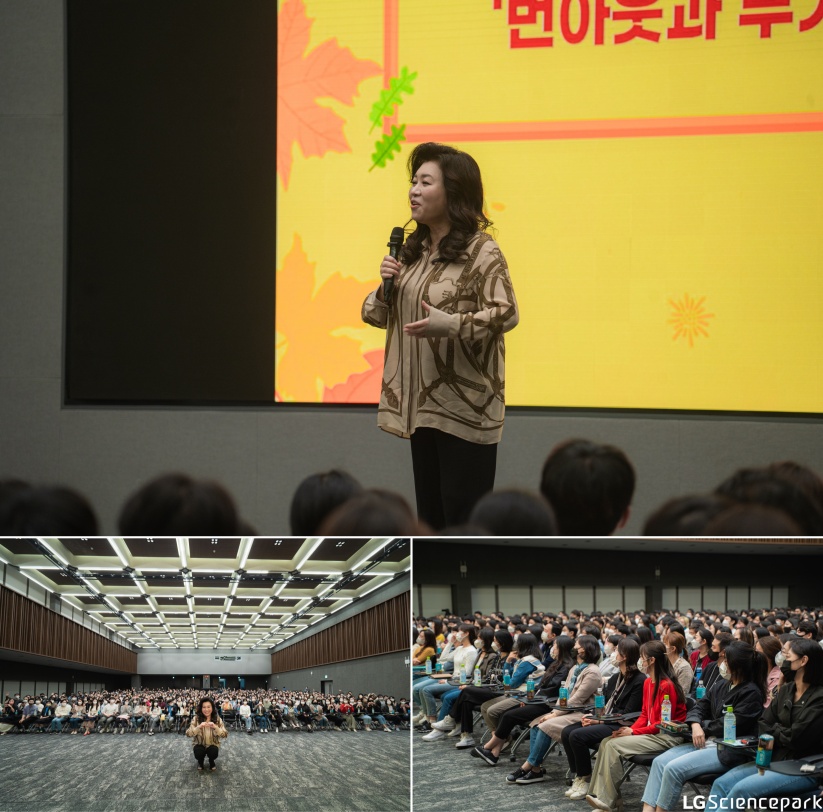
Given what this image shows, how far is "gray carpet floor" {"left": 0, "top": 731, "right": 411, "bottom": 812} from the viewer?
268 centimetres

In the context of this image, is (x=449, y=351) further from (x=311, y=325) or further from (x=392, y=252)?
(x=311, y=325)

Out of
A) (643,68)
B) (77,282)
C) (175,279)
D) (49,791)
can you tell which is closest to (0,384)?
(77,282)

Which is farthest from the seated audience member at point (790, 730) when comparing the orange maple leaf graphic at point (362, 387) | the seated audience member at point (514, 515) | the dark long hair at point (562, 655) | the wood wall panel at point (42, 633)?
the orange maple leaf graphic at point (362, 387)

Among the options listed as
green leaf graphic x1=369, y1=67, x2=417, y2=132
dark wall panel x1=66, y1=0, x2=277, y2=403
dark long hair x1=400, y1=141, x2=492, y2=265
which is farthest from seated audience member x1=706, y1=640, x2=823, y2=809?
green leaf graphic x1=369, y1=67, x2=417, y2=132

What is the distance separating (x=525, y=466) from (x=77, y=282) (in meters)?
2.35

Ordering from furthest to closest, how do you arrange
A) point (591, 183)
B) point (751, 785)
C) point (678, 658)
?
point (591, 183) < point (678, 658) < point (751, 785)

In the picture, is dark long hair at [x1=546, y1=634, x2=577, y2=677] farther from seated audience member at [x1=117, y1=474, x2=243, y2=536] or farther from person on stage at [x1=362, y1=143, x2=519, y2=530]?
seated audience member at [x1=117, y1=474, x2=243, y2=536]

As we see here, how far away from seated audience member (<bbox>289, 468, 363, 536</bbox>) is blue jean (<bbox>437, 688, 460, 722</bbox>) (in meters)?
2.02

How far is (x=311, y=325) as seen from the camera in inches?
198

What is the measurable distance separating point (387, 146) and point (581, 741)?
10.2 ft

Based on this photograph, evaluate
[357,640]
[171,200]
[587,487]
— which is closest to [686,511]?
[587,487]

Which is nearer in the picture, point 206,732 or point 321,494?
point 206,732

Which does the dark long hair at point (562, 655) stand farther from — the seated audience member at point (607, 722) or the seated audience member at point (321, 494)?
the seated audience member at point (321, 494)

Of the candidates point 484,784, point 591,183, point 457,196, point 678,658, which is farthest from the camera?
point 591,183
